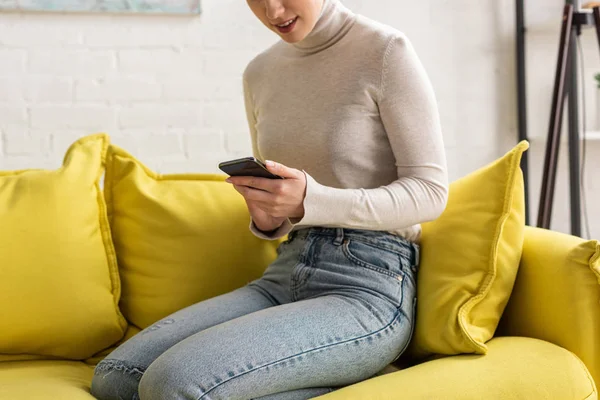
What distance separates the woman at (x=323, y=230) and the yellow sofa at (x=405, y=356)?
0.29 feet

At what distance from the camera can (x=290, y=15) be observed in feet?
4.47

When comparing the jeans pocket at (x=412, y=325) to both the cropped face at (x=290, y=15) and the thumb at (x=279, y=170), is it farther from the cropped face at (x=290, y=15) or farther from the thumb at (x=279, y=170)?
the cropped face at (x=290, y=15)

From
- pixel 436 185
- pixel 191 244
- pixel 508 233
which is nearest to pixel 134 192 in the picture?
pixel 191 244

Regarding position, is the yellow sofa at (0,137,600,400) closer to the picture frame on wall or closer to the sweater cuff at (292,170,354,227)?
the sweater cuff at (292,170,354,227)

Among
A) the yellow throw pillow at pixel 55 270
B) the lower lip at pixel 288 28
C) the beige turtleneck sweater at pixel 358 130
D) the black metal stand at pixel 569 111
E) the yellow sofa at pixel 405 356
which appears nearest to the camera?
the yellow sofa at pixel 405 356

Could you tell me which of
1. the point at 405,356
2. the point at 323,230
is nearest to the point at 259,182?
the point at 323,230

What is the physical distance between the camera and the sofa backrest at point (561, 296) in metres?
1.25

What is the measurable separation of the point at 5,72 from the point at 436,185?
133cm

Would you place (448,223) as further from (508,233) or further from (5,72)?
(5,72)

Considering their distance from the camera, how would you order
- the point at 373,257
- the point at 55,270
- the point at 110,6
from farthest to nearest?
1. the point at 110,6
2. the point at 55,270
3. the point at 373,257

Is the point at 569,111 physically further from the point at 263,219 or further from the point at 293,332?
the point at 293,332

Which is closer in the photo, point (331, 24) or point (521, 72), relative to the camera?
point (331, 24)

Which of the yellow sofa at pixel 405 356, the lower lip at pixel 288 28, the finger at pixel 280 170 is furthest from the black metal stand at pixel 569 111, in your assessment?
the finger at pixel 280 170

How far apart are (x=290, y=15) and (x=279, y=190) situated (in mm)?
372
